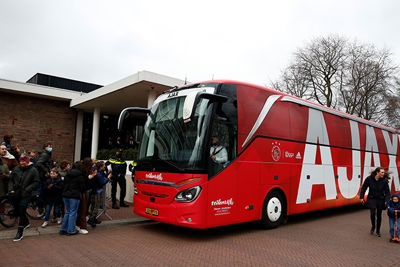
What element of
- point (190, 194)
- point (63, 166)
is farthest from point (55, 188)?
point (190, 194)

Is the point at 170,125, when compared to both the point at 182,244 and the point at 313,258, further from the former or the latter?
the point at 313,258

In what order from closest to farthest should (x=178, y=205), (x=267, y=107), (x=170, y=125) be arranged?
1. (x=178, y=205)
2. (x=170, y=125)
3. (x=267, y=107)

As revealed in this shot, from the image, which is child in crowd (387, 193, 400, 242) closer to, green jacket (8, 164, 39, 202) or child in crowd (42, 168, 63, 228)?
child in crowd (42, 168, 63, 228)

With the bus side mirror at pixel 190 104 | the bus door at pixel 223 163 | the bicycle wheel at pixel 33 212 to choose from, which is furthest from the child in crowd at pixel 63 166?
the bus side mirror at pixel 190 104

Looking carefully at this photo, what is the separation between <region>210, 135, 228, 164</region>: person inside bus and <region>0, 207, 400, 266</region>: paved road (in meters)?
1.78

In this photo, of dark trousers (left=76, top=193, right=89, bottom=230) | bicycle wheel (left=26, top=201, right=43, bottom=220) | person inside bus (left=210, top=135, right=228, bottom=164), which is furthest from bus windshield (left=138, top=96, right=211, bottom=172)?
bicycle wheel (left=26, top=201, right=43, bottom=220)

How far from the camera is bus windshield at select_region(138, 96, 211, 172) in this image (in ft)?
20.2

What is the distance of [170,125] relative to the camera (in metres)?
6.69

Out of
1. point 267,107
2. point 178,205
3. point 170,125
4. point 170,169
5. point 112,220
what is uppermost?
point 267,107

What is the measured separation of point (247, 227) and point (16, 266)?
17.7 feet

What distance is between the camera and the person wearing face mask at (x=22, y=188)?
20.1 ft

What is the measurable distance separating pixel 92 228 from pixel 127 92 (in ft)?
29.7

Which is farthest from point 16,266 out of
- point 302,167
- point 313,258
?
point 302,167

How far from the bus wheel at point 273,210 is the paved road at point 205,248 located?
0.67ft
